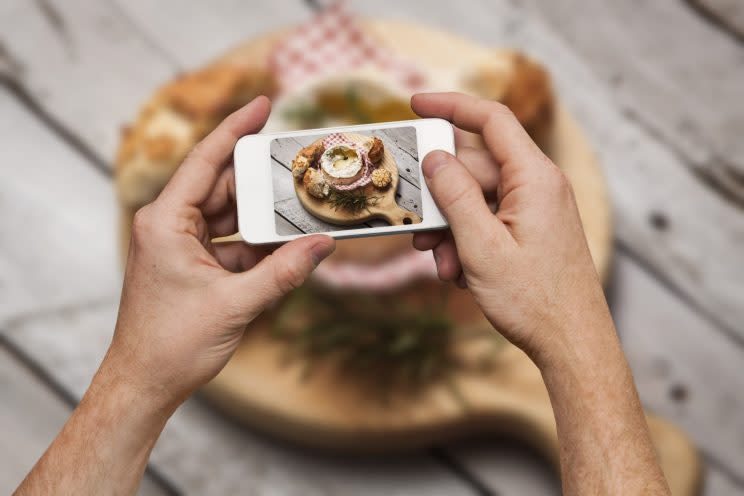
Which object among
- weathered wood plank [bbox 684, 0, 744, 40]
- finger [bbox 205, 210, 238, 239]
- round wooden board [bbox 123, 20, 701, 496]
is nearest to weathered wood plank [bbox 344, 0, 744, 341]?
weathered wood plank [bbox 684, 0, 744, 40]

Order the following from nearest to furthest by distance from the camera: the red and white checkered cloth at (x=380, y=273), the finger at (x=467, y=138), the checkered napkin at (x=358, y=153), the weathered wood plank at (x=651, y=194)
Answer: the checkered napkin at (x=358, y=153) < the finger at (x=467, y=138) < the red and white checkered cloth at (x=380, y=273) < the weathered wood plank at (x=651, y=194)

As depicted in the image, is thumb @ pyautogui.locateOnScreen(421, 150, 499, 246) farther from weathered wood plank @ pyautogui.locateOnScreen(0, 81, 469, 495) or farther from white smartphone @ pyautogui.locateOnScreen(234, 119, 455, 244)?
weathered wood plank @ pyautogui.locateOnScreen(0, 81, 469, 495)

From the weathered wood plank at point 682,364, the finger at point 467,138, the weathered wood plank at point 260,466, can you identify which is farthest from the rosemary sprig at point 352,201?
the weathered wood plank at point 682,364

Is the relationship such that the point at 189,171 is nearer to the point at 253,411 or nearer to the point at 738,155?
the point at 253,411

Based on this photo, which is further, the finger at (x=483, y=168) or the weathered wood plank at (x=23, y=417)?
the weathered wood plank at (x=23, y=417)

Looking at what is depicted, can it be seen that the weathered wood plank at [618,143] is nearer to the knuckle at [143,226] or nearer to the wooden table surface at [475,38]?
the wooden table surface at [475,38]

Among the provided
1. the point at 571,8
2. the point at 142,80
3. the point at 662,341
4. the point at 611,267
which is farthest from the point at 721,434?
the point at 142,80

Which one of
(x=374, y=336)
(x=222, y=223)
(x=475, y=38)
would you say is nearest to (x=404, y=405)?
(x=374, y=336)

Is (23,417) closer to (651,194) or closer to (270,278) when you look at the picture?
(270,278)
